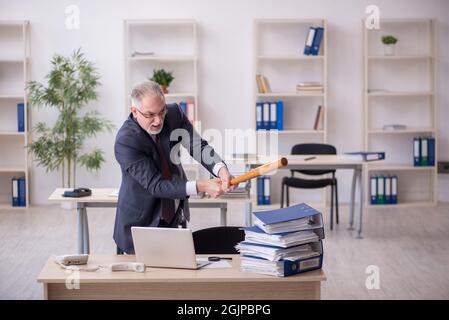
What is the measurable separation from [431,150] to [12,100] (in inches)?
184

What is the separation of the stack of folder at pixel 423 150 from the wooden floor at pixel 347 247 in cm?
54

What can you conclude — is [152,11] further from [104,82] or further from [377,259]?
[377,259]

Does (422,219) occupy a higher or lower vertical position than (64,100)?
lower

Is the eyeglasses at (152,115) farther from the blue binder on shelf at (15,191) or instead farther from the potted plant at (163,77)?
the blue binder on shelf at (15,191)

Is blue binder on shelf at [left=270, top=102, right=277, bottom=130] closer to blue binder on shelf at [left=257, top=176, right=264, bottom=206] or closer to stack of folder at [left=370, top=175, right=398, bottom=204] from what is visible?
blue binder on shelf at [left=257, top=176, right=264, bottom=206]

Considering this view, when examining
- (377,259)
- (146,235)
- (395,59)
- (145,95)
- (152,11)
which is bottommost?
(377,259)

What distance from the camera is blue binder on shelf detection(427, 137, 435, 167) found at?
8758 mm

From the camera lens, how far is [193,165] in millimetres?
8812

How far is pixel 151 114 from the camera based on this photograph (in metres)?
3.72

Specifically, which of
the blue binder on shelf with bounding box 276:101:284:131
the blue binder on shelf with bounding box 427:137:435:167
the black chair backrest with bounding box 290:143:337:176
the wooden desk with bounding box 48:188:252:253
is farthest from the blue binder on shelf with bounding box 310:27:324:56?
the wooden desk with bounding box 48:188:252:253

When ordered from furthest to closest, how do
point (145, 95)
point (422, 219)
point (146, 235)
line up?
point (422, 219), point (145, 95), point (146, 235)

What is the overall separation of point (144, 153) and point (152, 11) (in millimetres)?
5227
